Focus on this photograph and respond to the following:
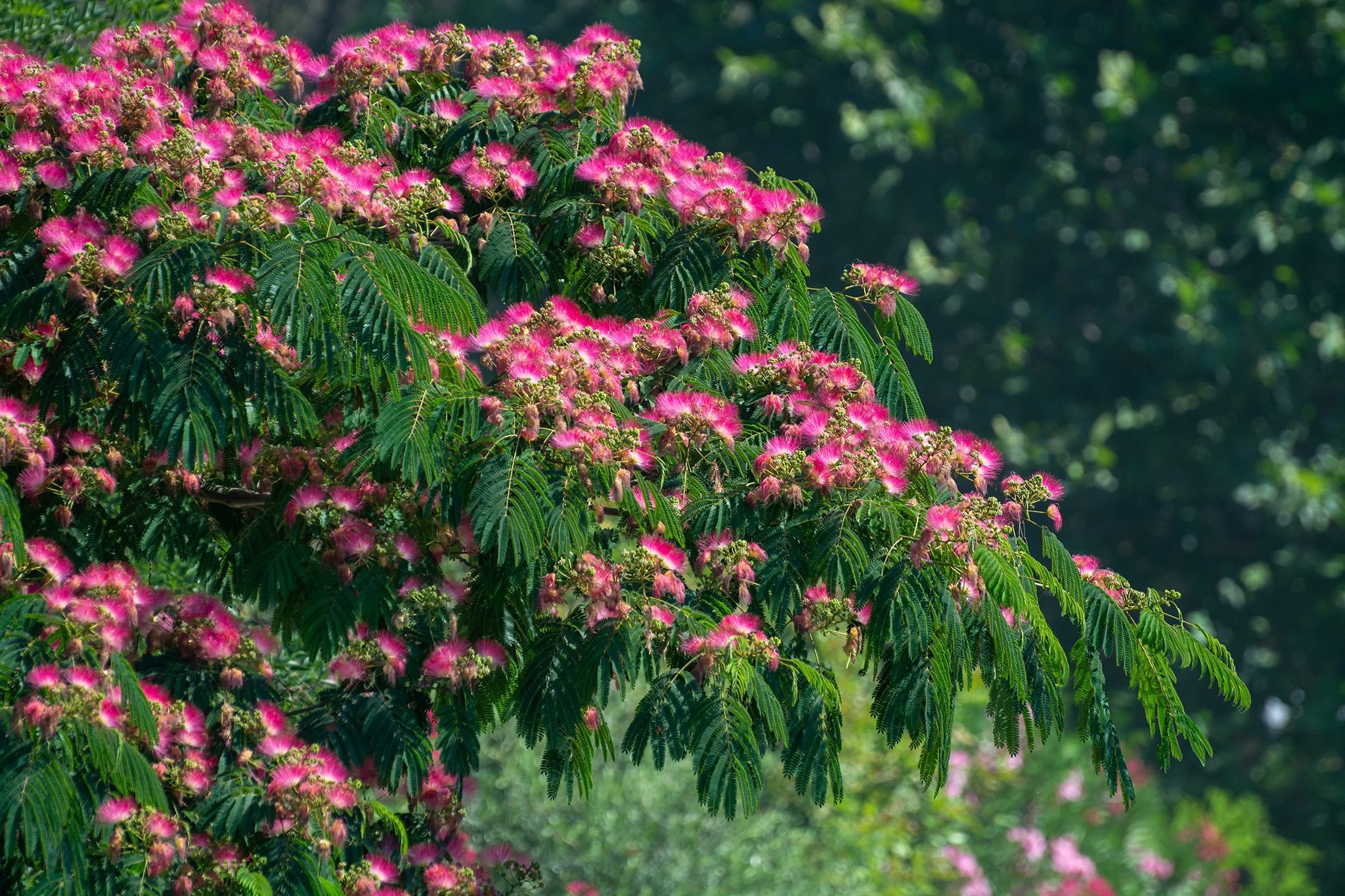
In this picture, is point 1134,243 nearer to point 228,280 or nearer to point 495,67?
Result: point 495,67

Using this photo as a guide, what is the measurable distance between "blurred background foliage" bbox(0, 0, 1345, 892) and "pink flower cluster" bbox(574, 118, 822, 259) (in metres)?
12.2

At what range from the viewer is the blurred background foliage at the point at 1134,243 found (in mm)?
16328

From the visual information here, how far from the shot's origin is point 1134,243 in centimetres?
1717

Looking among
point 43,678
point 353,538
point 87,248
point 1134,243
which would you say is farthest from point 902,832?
point 43,678

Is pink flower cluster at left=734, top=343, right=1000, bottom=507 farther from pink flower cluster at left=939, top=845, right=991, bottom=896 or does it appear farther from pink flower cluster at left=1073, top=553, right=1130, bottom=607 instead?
pink flower cluster at left=939, top=845, right=991, bottom=896

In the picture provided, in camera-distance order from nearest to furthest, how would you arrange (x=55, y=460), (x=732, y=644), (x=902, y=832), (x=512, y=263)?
(x=732, y=644), (x=55, y=460), (x=512, y=263), (x=902, y=832)

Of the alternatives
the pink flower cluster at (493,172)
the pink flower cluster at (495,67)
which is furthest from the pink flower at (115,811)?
the pink flower cluster at (495,67)

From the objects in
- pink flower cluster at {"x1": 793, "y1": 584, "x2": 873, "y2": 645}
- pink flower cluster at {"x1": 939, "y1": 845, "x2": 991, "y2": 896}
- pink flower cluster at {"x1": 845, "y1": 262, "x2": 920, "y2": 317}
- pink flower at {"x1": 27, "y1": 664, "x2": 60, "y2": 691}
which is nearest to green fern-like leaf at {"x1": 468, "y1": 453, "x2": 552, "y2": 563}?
pink flower cluster at {"x1": 793, "y1": 584, "x2": 873, "y2": 645}

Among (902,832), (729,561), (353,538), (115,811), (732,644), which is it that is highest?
(729,561)

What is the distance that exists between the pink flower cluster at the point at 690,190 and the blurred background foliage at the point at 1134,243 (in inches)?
481

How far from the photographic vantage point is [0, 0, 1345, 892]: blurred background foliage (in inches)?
643

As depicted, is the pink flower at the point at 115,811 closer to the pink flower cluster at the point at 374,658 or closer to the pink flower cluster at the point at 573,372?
the pink flower cluster at the point at 374,658

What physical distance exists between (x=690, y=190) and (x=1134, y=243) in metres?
13.4

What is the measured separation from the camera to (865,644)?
4152 mm
